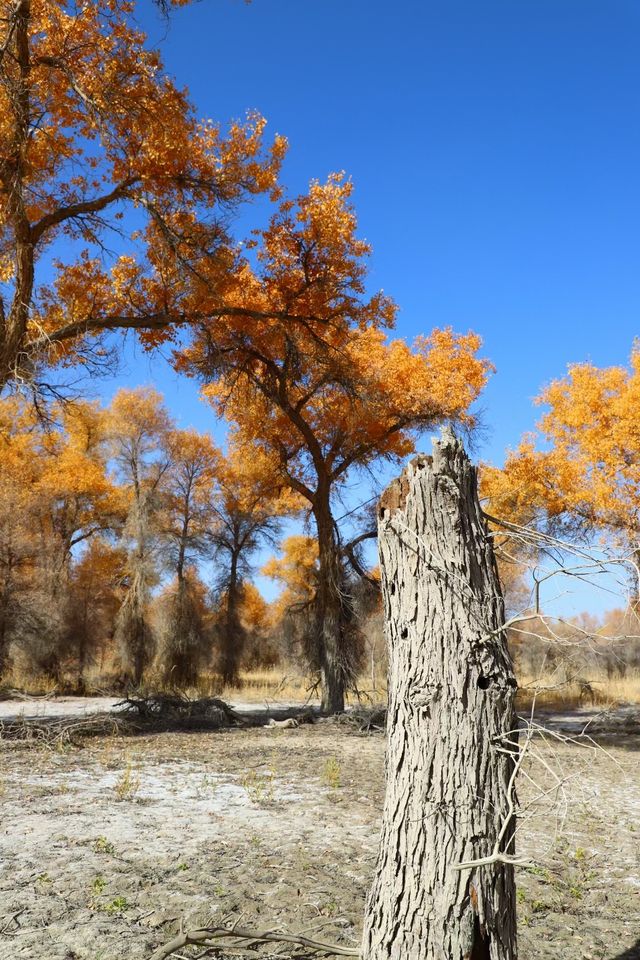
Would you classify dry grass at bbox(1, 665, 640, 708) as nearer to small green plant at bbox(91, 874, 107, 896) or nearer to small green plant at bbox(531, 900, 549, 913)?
small green plant at bbox(531, 900, 549, 913)

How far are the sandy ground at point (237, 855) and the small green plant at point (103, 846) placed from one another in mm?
20

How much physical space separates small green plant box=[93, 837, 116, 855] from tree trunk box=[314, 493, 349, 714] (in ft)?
37.3

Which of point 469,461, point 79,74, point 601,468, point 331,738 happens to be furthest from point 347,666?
point 469,461

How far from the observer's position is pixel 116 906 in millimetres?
4168

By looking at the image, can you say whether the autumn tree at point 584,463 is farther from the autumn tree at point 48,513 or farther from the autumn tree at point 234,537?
the autumn tree at point 48,513

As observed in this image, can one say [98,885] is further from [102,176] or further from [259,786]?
[102,176]

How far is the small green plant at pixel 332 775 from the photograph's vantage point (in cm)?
825

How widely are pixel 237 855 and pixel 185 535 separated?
75.5 feet

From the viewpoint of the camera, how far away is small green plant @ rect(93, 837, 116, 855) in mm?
5266

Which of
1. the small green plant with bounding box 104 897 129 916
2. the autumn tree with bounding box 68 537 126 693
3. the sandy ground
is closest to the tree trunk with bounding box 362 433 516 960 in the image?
the sandy ground

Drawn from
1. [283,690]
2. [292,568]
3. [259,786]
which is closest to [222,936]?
[259,786]

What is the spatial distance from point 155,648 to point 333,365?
1563 cm

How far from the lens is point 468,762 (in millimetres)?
2834

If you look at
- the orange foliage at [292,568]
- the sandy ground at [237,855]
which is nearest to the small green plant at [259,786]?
the sandy ground at [237,855]
